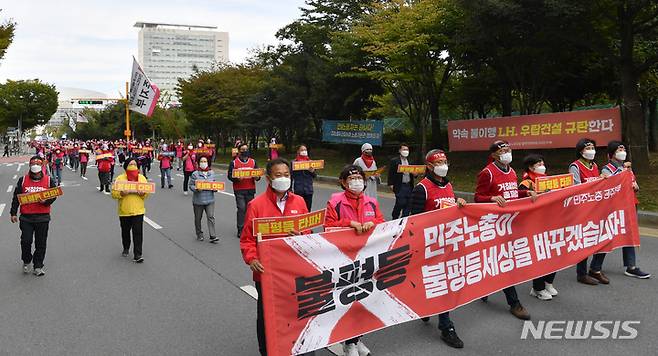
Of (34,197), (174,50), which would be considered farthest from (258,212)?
(174,50)

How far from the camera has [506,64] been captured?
19812 mm

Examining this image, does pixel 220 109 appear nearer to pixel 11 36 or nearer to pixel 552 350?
pixel 11 36

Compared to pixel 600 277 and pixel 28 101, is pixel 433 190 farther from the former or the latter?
pixel 28 101

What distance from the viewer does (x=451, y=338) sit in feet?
14.2

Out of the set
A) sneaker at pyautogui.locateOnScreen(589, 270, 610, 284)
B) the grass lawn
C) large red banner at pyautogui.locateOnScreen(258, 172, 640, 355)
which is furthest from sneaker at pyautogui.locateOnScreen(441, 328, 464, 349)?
the grass lawn

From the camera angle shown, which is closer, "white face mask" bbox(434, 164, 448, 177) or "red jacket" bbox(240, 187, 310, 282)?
"red jacket" bbox(240, 187, 310, 282)

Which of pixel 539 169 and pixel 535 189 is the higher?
pixel 539 169

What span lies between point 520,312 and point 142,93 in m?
17.2

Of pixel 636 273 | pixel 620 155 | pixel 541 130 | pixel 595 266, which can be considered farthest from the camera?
pixel 541 130

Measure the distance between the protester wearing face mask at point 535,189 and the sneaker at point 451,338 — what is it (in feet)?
5.40

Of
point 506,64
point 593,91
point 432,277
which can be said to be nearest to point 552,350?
point 432,277

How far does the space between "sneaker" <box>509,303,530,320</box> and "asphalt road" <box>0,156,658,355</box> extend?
0.07 m

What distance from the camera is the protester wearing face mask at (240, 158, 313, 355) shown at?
3754mm

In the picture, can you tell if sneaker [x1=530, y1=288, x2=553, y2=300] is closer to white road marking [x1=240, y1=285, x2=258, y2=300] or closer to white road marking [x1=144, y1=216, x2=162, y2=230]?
white road marking [x1=240, y1=285, x2=258, y2=300]
